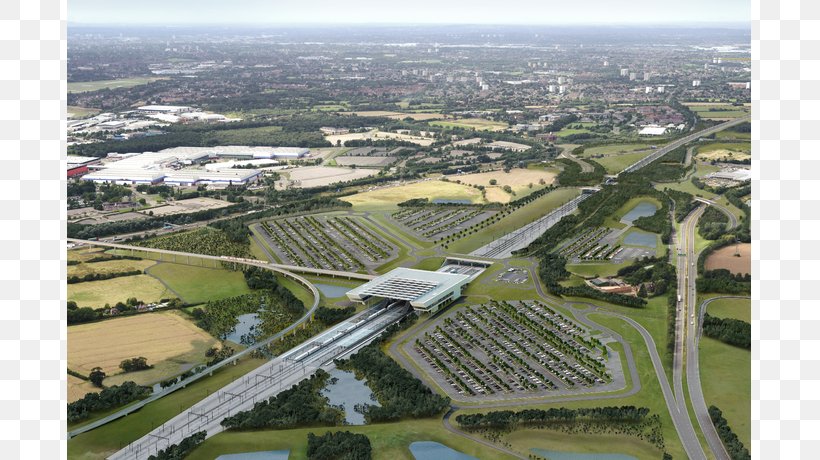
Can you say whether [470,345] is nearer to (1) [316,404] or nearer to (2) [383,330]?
(2) [383,330]

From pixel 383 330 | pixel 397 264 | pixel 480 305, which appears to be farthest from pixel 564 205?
pixel 383 330

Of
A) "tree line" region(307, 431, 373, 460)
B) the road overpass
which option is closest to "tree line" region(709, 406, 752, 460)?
"tree line" region(307, 431, 373, 460)

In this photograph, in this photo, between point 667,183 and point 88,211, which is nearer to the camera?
point 88,211

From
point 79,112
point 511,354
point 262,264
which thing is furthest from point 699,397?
point 79,112

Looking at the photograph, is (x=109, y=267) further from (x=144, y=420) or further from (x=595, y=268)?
(x=595, y=268)

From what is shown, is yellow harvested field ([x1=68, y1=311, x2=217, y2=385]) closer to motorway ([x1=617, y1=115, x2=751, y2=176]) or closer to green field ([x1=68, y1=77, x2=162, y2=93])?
motorway ([x1=617, y1=115, x2=751, y2=176])

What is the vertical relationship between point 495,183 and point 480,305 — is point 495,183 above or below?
above

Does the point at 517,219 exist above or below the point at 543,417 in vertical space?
above

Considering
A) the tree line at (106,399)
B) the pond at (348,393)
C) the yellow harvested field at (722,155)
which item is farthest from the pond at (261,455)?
the yellow harvested field at (722,155)
